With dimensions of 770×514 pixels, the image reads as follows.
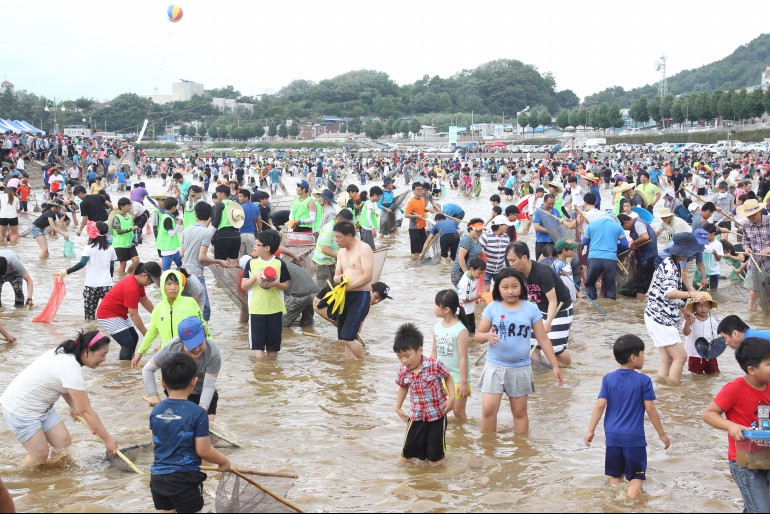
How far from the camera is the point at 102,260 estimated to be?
30.9 ft

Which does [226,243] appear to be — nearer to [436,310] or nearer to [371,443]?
[371,443]

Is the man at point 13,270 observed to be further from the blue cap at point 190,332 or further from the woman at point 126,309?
the blue cap at point 190,332

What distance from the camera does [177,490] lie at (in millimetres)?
4133

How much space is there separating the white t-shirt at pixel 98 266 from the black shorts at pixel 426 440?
544cm

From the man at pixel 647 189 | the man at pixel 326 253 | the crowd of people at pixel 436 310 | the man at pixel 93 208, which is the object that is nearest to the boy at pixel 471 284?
the crowd of people at pixel 436 310

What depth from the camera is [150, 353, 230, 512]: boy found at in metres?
4.09

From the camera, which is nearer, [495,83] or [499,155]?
[499,155]

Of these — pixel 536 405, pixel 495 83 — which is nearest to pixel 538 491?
pixel 536 405

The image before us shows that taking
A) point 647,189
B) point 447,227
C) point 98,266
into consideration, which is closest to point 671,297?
point 447,227

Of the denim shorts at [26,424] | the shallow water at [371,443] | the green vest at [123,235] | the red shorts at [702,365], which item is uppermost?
the green vest at [123,235]

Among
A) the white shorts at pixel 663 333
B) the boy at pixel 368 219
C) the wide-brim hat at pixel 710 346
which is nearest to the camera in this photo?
the white shorts at pixel 663 333

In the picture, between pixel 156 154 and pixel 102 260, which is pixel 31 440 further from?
pixel 156 154

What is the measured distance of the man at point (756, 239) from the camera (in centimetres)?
988

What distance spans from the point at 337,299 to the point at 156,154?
96226 millimetres
